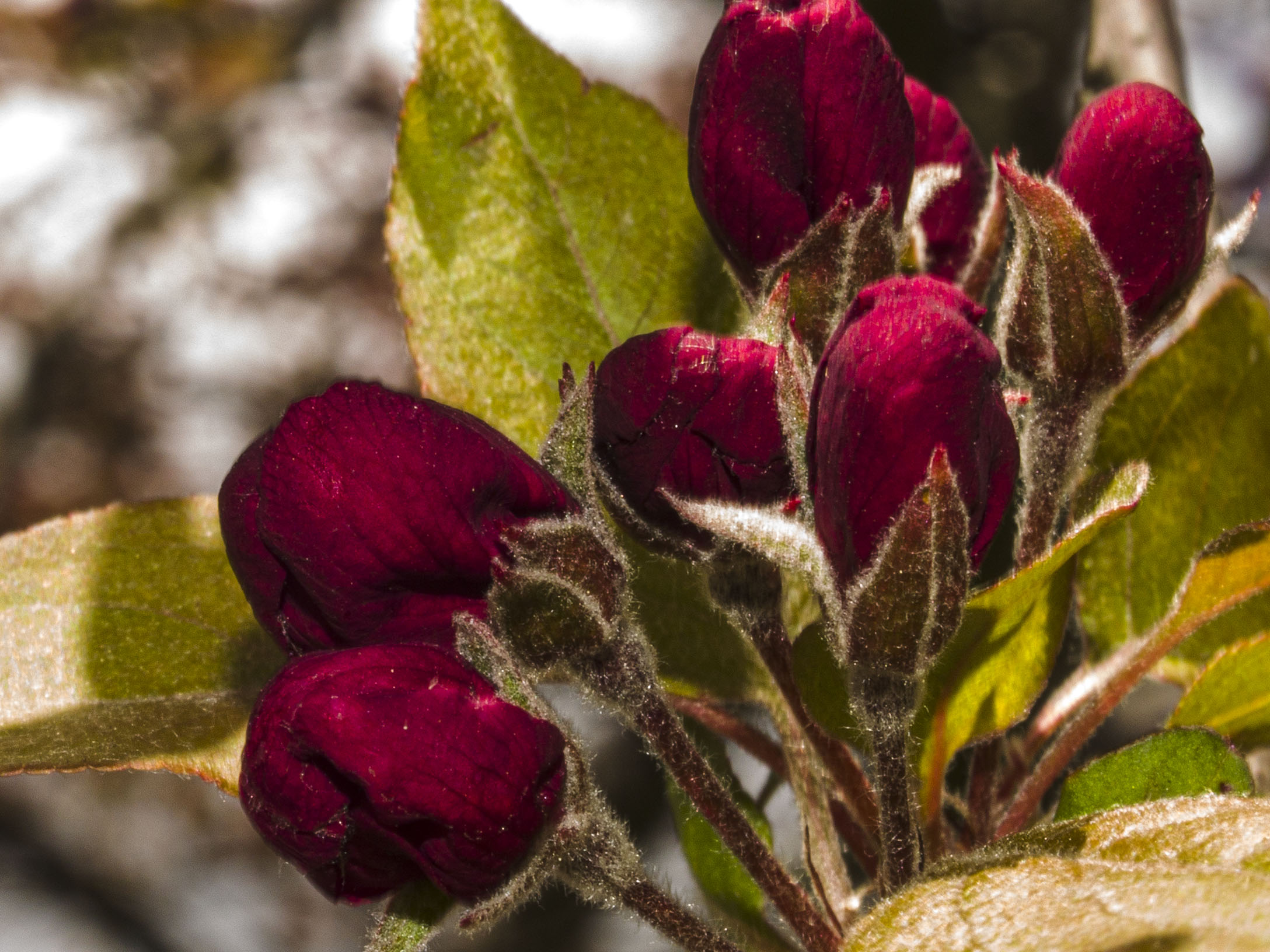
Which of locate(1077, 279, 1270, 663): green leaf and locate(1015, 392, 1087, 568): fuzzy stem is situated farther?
locate(1077, 279, 1270, 663): green leaf

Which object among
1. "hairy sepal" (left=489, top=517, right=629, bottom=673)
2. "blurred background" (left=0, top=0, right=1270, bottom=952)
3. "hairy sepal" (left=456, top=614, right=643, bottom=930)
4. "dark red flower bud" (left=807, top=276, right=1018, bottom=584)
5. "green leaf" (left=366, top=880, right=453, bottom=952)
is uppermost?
"dark red flower bud" (left=807, top=276, right=1018, bottom=584)

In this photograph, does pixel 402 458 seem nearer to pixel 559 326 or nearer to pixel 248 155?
pixel 559 326

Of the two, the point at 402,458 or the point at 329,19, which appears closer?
the point at 402,458

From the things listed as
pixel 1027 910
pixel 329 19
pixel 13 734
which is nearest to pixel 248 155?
pixel 329 19

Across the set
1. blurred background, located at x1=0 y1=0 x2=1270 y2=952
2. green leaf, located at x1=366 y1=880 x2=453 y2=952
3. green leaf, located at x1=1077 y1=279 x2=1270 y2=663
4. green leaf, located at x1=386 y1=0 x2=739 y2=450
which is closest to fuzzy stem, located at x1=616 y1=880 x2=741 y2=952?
green leaf, located at x1=366 y1=880 x2=453 y2=952

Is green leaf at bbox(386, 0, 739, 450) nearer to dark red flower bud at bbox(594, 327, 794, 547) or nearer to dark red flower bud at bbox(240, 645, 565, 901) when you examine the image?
dark red flower bud at bbox(594, 327, 794, 547)

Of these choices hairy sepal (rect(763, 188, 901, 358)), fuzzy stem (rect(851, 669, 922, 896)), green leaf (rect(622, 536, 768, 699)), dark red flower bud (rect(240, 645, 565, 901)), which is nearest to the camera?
dark red flower bud (rect(240, 645, 565, 901))

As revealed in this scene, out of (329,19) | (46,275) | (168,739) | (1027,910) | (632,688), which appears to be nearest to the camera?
(1027,910)

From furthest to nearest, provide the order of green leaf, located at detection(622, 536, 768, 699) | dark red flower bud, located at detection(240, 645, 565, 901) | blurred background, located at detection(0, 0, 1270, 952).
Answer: blurred background, located at detection(0, 0, 1270, 952) < green leaf, located at detection(622, 536, 768, 699) < dark red flower bud, located at detection(240, 645, 565, 901)
